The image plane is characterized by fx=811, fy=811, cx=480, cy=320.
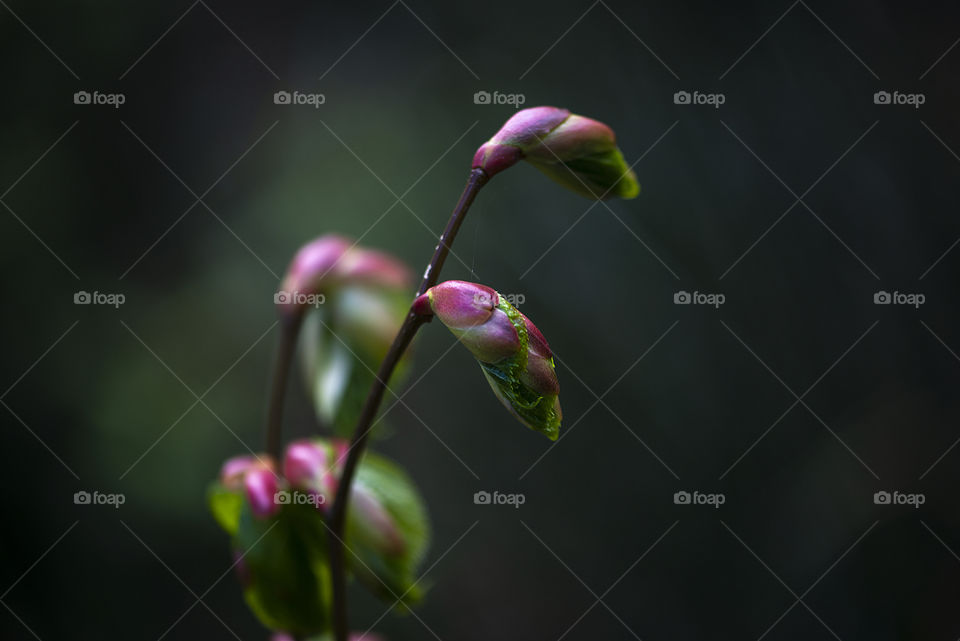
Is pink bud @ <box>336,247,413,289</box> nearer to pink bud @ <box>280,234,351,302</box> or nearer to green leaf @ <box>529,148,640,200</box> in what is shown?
pink bud @ <box>280,234,351,302</box>

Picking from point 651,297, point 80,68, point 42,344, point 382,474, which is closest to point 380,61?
point 80,68

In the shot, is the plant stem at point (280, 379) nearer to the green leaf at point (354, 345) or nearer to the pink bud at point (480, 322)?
the green leaf at point (354, 345)

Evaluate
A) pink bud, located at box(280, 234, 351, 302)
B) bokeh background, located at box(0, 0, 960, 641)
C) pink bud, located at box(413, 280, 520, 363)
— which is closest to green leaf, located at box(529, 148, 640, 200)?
pink bud, located at box(413, 280, 520, 363)

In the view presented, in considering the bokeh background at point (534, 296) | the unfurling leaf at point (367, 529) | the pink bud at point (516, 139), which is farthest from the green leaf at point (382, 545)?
the bokeh background at point (534, 296)

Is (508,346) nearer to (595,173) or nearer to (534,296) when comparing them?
(595,173)

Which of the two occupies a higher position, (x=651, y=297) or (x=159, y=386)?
(x=651, y=297)

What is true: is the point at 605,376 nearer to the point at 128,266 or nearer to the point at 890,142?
the point at 890,142

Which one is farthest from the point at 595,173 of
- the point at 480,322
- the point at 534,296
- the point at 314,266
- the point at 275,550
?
the point at 534,296
